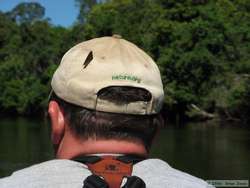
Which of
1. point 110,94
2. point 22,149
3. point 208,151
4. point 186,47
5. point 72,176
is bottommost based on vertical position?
point 208,151

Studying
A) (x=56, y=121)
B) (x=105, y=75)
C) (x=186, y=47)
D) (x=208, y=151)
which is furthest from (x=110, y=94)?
(x=186, y=47)

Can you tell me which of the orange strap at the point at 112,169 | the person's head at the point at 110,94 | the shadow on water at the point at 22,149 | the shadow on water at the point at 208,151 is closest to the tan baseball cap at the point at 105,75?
the person's head at the point at 110,94

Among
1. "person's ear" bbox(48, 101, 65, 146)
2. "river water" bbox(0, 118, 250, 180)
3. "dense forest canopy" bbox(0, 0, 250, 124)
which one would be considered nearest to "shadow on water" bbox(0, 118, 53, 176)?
"river water" bbox(0, 118, 250, 180)

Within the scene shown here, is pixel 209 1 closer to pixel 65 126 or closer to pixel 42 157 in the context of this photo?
pixel 42 157

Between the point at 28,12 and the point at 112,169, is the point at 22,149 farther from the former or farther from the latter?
the point at 28,12

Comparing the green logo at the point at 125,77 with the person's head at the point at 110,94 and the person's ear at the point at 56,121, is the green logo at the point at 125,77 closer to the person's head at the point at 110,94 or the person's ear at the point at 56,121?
the person's head at the point at 110,94

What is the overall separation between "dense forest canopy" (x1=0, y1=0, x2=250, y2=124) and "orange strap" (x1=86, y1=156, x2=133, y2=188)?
4016cm

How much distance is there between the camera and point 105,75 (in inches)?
59.1

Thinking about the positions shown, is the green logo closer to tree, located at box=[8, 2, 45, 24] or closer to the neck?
the neck

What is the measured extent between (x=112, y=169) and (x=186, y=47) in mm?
44987

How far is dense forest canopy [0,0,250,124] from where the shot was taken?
44031mm

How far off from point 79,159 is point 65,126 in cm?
12

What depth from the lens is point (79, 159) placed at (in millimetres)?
1475

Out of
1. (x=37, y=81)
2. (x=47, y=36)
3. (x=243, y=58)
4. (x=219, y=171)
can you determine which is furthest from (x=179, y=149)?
(x=47, y=36)
